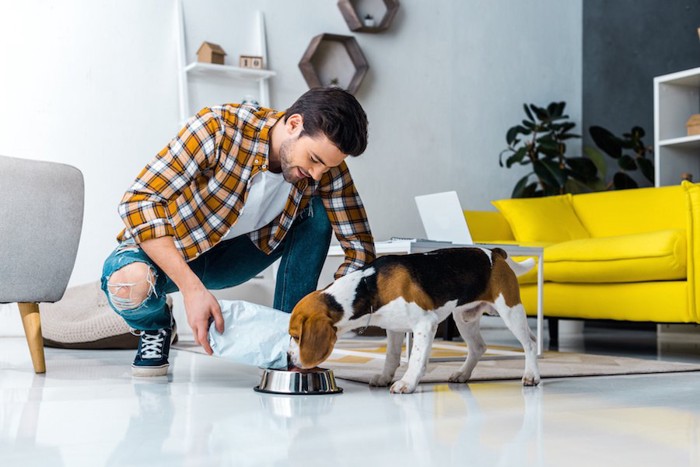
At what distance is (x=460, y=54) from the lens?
564 centimetres

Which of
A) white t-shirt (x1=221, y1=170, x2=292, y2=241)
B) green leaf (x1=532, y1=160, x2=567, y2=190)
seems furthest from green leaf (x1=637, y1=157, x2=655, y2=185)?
white t-shirt (x1=221, y1=170, x2=292, y2=241)

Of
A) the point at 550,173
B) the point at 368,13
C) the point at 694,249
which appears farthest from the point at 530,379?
the point at 368,13

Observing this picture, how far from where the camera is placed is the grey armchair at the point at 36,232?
7.82 ft

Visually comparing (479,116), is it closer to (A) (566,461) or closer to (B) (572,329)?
(B) (572,329)

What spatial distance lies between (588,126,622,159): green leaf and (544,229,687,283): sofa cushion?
1.58 m

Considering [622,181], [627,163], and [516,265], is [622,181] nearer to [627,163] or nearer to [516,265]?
[627,163]

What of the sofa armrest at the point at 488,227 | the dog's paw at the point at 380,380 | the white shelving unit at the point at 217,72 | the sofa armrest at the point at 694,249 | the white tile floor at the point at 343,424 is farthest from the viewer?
the white shelving unit at the point at 217,72

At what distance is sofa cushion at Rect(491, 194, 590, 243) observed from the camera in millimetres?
4590

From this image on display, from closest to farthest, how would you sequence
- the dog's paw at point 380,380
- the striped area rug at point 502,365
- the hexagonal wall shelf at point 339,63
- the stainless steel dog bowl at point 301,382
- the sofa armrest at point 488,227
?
the stainless steel dog bowl at point 301,382 → the dog's paw at point 380,380 → the striped area rug at point 502,365 → the sofa armrest at point 488,227 → the hexagonal wall shelf at point 339,63

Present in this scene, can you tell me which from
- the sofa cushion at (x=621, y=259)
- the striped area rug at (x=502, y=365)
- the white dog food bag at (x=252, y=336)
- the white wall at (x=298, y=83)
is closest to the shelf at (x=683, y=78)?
the white wall at (x=298, y=83)

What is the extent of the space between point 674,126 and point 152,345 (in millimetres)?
3698

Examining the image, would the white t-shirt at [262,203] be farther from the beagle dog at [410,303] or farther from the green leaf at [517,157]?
the green leaf at [517,157]

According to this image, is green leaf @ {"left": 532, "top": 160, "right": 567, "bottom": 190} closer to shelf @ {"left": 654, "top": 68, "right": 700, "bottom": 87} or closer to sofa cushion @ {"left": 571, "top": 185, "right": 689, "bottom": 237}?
sofa cushion @ {"left": 571, "top": 185, "right": 689, "bottom": 237}

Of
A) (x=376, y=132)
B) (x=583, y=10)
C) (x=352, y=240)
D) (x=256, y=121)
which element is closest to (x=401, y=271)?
(x=352, y=240)
